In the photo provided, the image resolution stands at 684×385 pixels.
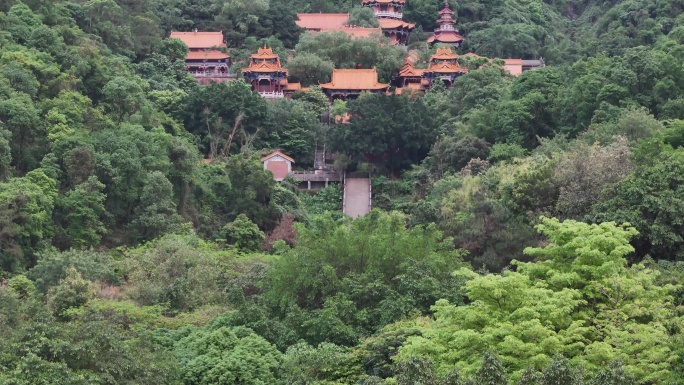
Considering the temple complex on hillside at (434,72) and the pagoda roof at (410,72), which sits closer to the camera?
the temple complex on hillside at (434,72)

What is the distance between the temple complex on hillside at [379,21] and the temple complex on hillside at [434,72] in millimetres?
4719

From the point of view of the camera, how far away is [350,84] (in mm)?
51469

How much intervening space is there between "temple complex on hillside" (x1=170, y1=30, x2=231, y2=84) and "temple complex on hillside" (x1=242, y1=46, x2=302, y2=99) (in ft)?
5.51

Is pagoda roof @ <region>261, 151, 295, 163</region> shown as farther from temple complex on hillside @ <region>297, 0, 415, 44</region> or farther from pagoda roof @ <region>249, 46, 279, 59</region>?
temple complex on hillside @ <region>297, 0, 415, 44</region>

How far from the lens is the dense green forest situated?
67.7 feet

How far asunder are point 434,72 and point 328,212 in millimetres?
25223

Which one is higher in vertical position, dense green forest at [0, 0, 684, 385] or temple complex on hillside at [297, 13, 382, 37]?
temple complex on hillside at [297, 13, 382, 37]

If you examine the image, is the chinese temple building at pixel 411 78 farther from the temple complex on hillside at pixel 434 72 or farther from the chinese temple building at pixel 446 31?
the chinese temple building at pixel 446 31

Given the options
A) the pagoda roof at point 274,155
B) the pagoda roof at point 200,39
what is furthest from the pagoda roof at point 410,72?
the pagoda roof at point 274,155

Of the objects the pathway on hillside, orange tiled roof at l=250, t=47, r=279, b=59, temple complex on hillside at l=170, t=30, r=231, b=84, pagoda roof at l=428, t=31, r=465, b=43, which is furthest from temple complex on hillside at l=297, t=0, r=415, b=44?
the pathway on hillside

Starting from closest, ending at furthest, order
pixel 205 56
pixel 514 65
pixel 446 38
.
Answer: pixel 205 56, pixel 514 65, pixel 446 38

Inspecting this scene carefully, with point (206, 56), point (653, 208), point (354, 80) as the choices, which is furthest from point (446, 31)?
point (653, 208)

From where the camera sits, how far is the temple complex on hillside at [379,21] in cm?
5919

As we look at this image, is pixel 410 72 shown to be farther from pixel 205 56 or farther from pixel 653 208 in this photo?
pixel 653 208
